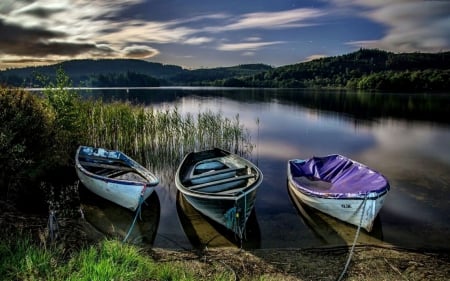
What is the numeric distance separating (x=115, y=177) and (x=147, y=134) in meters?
6.02

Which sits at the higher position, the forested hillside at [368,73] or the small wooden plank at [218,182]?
the forested hillside at [368,73]

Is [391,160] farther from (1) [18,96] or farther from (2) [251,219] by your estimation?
(1) [18,96]

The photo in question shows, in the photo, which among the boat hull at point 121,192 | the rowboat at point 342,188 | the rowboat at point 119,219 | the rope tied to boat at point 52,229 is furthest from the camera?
the boat hull at point 121,192

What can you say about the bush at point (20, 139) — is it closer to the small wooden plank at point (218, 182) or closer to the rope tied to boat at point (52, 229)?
the rope tied to boat at point (52, 229)

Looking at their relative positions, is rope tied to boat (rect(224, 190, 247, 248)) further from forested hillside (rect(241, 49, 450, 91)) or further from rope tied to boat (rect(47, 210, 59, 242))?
forested hillside (rect(241, 49, 450, 91))

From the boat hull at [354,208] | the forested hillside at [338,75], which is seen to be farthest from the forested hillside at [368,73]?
the boat hull at [354,208]

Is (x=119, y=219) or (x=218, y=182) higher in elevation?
(x=218, y=182)

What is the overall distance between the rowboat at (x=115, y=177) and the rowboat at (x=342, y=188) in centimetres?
477

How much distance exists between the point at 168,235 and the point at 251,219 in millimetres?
2441

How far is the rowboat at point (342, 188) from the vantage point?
8.15 meters

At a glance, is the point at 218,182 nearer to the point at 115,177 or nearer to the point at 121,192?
the point at 121,192

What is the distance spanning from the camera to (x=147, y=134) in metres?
16.7

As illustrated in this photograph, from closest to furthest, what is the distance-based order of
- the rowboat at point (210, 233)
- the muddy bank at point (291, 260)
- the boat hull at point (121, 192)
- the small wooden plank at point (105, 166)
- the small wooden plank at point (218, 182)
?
the muddy bank at point (291, 260) < the rowboat at point (210, 233) < the boat hull at point (121, 192) < the small wooden plank at point (218, 182) < the small wooden plank at point (105, 166)

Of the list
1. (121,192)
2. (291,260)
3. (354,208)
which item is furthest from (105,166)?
(354,208)
